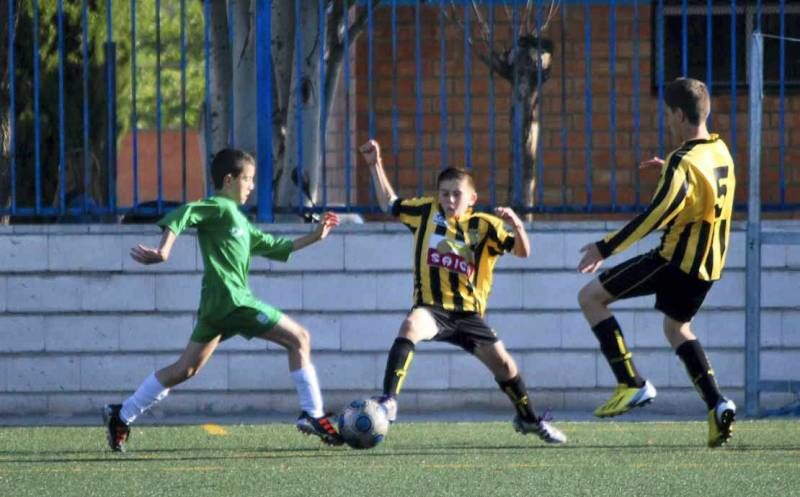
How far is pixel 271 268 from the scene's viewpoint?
37.0ft

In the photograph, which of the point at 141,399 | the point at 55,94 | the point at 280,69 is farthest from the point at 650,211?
the point at 55,94

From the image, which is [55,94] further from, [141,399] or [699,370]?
[699,370]

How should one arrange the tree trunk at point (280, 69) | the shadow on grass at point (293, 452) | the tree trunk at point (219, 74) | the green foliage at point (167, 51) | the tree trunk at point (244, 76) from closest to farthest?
1. the shadow on grass at point (293, 452)
2. the tree trunk at point (244, 76)
3. the tree trunk at point (280, 69)
4. the tree trunk at point (219, 74)
5. the green foliage at point (167, 51)

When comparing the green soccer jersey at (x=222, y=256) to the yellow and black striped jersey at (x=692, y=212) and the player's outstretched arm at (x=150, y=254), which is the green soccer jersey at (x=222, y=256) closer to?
the player's outstretched arm at (x=150, y=254)

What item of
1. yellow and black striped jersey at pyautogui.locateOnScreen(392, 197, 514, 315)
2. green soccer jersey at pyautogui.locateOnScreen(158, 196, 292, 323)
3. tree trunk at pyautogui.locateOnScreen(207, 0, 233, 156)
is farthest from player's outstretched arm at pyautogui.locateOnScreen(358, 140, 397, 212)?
tree trunk at pyautogui.locateOnScreen(207, 0, 233, 156)

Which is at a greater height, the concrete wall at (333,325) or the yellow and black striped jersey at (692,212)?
the yellow and black striped jersey at (692,212)

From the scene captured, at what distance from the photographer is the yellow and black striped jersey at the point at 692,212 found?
866cm

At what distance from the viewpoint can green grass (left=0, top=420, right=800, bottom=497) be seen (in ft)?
23.9

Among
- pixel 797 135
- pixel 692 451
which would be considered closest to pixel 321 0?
pixel 692 451

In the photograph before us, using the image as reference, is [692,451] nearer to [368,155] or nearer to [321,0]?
[368,155]

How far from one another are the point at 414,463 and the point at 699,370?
1.52 meters

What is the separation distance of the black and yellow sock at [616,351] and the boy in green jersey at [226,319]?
1.31 meters

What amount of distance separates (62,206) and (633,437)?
3628 mm

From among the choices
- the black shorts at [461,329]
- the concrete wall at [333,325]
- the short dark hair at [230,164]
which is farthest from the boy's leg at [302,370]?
the concrete wall at [333,325]
